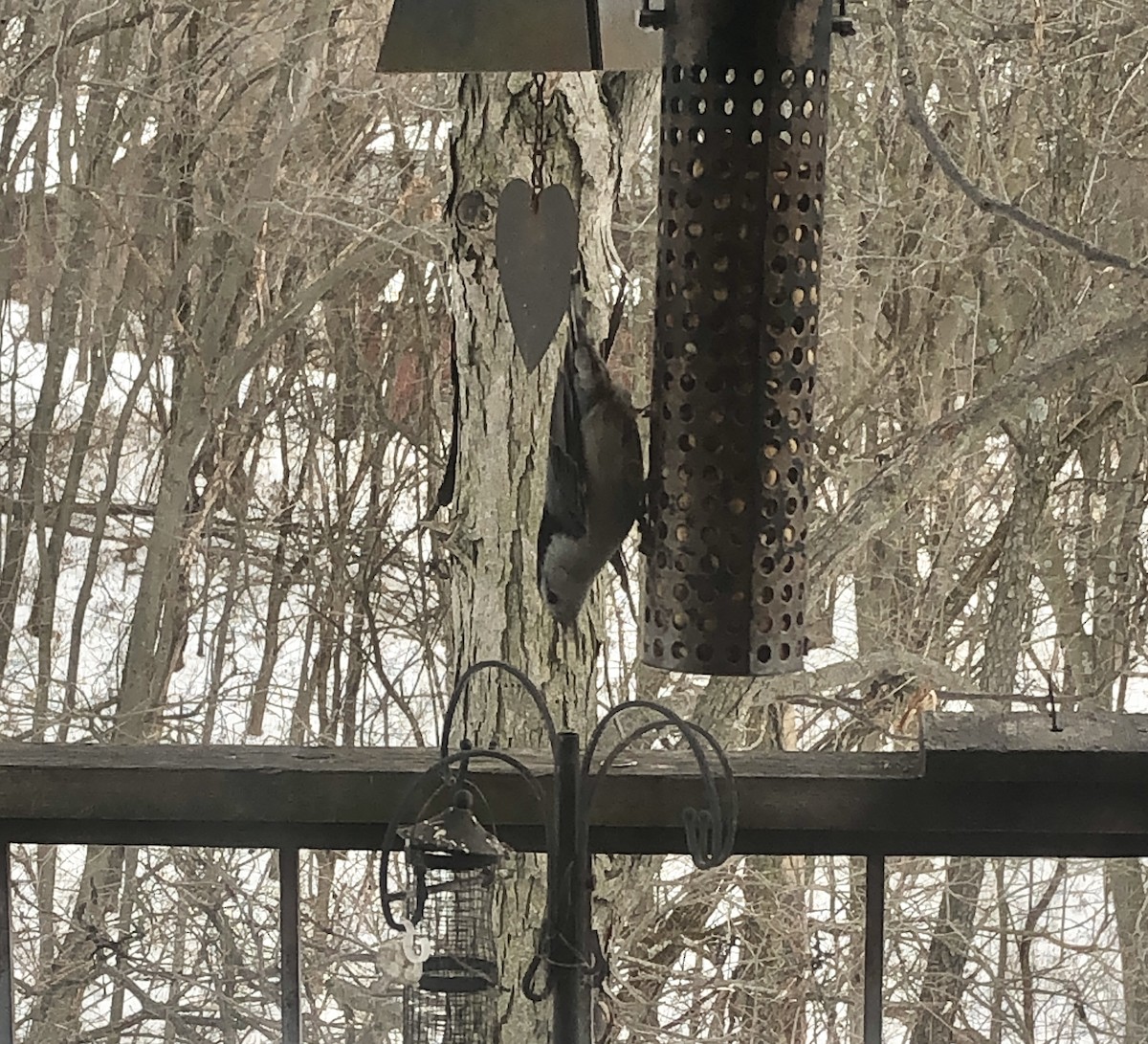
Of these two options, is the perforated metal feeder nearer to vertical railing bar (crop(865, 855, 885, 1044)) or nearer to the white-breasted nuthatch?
the white-breasted nuthatch

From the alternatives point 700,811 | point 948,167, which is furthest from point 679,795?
point 948,167

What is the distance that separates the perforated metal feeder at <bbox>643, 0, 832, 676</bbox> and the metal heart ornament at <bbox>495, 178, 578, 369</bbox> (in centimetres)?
8

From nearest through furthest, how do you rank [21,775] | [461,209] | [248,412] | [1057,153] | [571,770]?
[571,770], [21,775], [461,209], [1057,153], [248,412]

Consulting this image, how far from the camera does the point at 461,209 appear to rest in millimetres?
2275

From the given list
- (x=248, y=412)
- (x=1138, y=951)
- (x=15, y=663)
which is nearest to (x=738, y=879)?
(x=1138, y=951)

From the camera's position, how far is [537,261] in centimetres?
107

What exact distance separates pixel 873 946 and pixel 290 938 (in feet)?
1.53

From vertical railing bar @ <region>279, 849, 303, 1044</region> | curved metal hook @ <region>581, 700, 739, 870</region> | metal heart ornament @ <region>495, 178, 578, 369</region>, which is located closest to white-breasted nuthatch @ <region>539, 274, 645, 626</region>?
metal heart ornament @ <region>495, 178, 578, 369</region>

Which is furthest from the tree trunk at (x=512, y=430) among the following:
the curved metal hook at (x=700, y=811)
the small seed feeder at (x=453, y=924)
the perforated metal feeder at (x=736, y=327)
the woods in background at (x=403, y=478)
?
the curved metal hook at (x=700, y=811)

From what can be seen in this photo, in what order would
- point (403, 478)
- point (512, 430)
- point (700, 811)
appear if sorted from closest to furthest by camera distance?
point (700, 811) → point (512, 430) → point (403, 478)

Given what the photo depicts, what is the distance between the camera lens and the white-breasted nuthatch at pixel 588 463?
41.1 inches

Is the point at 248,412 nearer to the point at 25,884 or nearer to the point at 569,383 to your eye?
the point at 25,884

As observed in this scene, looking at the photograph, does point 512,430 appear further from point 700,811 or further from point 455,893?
point 700,811

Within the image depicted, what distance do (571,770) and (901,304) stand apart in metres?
2.71
